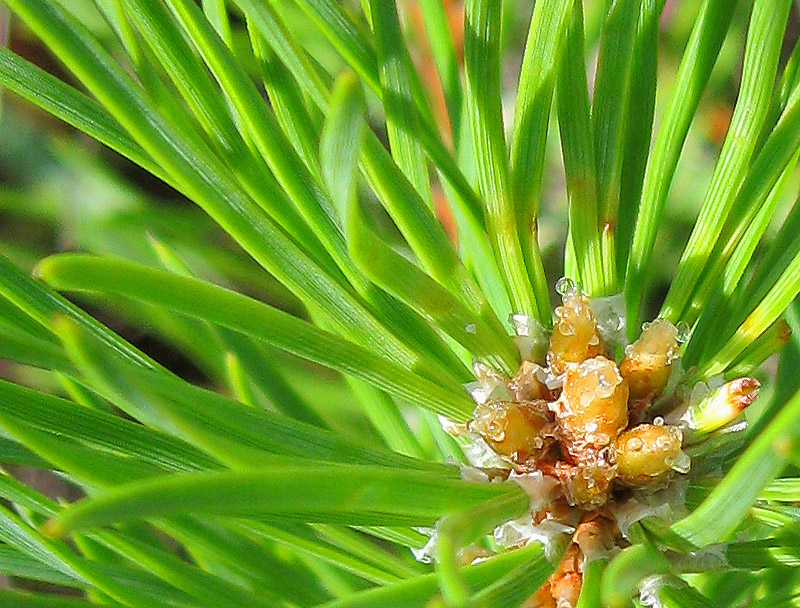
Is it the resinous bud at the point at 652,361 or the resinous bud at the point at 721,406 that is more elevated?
the resinous bud at the point at 652,361

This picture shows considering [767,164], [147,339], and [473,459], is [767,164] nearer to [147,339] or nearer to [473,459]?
[473,459]

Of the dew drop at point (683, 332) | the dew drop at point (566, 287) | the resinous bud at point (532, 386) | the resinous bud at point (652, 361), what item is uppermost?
the dew drop at point (566, 287)

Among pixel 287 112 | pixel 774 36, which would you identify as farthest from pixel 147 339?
pixel 774 36

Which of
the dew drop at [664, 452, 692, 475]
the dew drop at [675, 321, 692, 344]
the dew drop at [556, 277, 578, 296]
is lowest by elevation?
the dew drop at [664, 452, 692, 475]

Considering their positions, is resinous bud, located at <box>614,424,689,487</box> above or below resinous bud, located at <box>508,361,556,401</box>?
below
